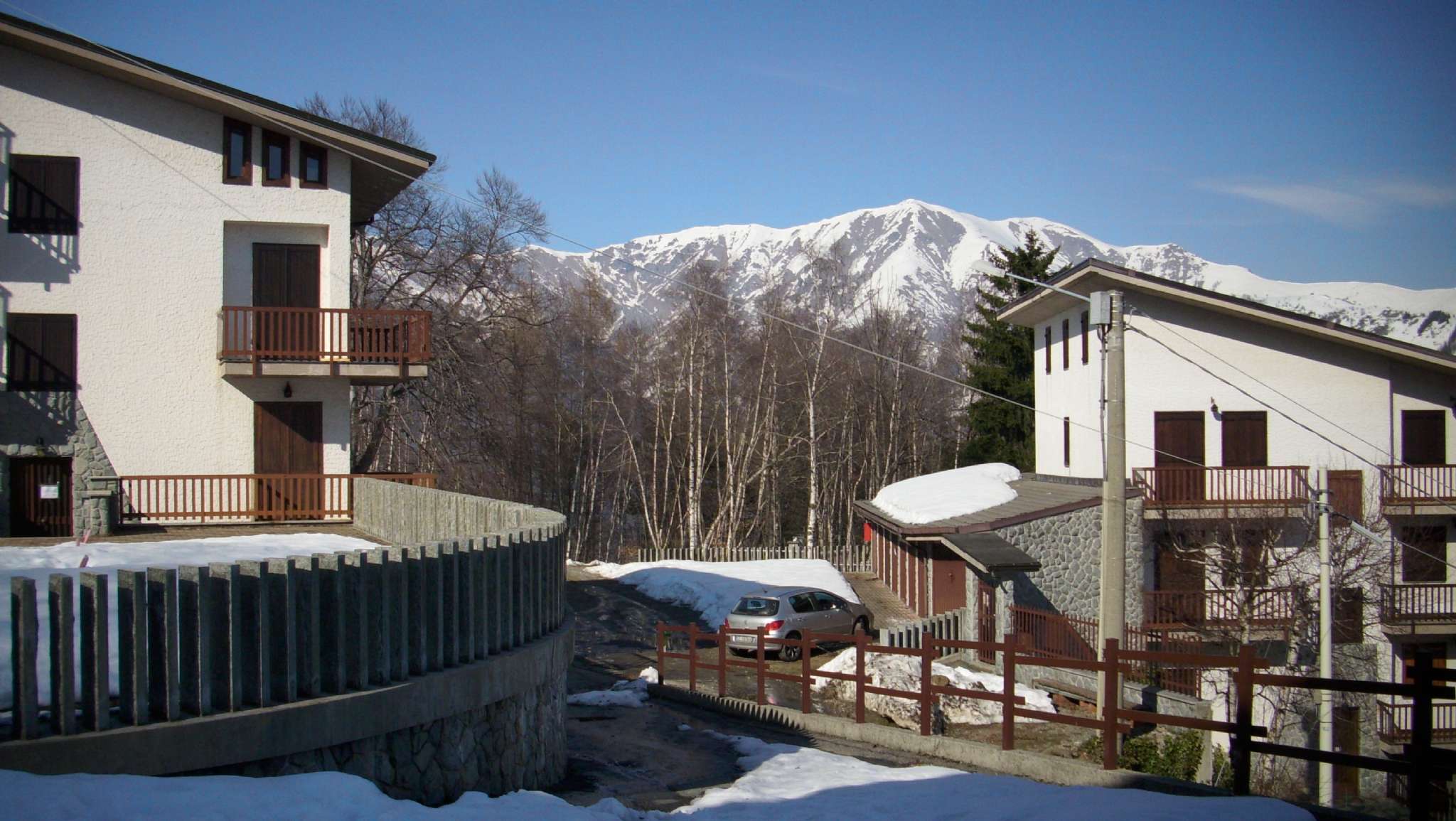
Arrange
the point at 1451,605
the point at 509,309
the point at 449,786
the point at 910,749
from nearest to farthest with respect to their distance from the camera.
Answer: the point at 449,786 → the point at 910,749 → the point at 1451,605 → the point at 509,309

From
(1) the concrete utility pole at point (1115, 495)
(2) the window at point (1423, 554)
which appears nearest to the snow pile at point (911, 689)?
(1) the concrete utility pole at point (1115, 495)

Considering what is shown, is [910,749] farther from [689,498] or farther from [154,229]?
[689,498]

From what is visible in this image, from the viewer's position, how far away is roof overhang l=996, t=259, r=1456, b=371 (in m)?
28.6

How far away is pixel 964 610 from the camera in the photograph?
25453 millimetres

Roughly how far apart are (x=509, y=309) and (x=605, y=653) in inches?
715

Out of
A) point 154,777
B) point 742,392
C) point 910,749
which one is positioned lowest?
point 910,749

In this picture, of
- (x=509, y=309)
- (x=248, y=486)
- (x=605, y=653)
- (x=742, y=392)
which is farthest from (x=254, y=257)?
(x=742, y=392)

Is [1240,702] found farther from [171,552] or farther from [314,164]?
[314,164]

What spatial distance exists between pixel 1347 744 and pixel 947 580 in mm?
9971

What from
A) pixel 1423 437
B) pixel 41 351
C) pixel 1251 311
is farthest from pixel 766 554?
pixel 41 351

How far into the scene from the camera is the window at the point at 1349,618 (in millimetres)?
28009

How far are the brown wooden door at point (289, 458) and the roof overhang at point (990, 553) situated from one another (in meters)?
13.6

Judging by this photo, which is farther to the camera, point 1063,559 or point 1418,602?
point 1418,602

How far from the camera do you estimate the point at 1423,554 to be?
30.0 metres
